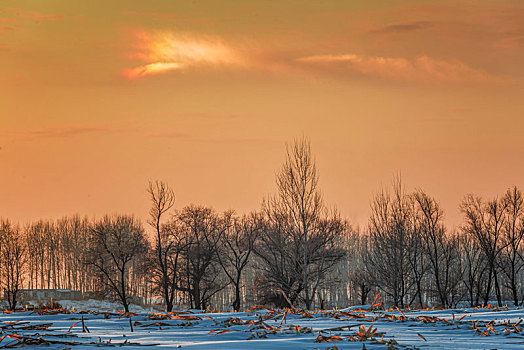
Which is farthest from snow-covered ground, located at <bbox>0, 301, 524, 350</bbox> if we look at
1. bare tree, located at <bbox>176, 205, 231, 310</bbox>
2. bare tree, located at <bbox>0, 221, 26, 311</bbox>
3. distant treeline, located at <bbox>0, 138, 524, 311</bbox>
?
bare tree, located at <bbox>0, 221, 26, 311</bbox>

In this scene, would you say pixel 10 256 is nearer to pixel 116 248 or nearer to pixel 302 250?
pixel 116 248

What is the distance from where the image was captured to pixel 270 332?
6617 mm

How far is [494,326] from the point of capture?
7.13m

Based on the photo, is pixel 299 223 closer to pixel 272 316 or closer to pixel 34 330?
pixel 272 316

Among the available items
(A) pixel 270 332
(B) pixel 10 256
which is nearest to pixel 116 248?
(B) pixel 10 256

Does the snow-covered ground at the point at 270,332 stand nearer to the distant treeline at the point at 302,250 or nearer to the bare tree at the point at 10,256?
the distant treeline at the point at 302,250

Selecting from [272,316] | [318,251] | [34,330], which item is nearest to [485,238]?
Answer: [318,251]

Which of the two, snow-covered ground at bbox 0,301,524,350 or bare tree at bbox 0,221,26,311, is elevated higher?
bare tree at bbox 0,221,26,311

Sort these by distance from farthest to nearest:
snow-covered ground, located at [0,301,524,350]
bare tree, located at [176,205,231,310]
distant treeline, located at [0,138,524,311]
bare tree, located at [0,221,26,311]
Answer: bare tree, located at [0,221,26,311]
bare tree, located at [176,205,231,310]
distant treeline, located at [0,138,524,311]
snow-covered ground, located at [0,301,524,350]

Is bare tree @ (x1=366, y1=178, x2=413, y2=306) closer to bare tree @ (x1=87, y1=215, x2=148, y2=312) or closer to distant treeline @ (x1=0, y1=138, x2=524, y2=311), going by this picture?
distant treeline @ (x1=0, y1=138, x2=524, y2=311)

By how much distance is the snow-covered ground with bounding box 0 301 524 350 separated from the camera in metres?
5.50

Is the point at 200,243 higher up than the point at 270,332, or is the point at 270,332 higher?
the point at 200,243

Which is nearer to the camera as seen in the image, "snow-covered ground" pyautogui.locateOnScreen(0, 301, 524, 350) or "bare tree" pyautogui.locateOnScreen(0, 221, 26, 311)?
"snow-covered ground" pyautogui.locateOnScreen(0, 301, 524, 350)

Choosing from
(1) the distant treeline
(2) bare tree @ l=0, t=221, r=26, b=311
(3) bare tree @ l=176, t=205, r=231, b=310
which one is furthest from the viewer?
(2) bare tree @ l=0, t=221, r=26, b=311
